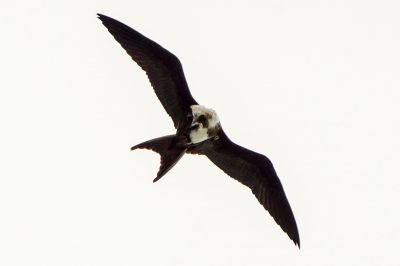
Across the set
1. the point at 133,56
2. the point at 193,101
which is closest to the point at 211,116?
the point at 193,101

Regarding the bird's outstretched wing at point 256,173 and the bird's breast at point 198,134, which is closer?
the bird's breast at point 198,134

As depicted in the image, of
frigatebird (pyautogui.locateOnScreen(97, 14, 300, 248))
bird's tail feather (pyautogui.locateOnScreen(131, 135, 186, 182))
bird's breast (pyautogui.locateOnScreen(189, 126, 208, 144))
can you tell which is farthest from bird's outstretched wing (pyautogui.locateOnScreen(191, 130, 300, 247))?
bird's tail feather (pyautogui.locateOnScreen(131, 135, 186, 182))

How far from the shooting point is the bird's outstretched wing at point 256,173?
1202 cm

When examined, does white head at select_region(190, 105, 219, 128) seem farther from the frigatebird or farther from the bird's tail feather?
the bird's tail feather

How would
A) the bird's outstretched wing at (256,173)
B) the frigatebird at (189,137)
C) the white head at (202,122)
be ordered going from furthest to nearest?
the bird's outstretched wing at (256,173) < the white head at (202,122) < the frigatebird at (189,137)

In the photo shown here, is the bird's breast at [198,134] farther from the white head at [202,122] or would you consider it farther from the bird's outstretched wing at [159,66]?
the bird's outstretched wing at [159,66]

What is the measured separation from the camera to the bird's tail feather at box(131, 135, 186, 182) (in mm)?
11148

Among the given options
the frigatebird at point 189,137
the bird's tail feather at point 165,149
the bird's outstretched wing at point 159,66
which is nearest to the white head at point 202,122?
the frigatebird at point 189,137

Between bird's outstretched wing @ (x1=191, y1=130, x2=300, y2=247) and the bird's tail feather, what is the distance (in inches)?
23.5

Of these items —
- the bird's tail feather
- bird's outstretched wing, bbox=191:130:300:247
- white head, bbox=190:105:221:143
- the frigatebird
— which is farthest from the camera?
bird's outstretched wing, bbox=191:130:300:247

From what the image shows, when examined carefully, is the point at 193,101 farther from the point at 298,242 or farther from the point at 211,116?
the point at 298,242

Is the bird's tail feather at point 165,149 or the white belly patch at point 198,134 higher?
the white belly patch at point 198,134

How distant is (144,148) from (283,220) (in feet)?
7.59

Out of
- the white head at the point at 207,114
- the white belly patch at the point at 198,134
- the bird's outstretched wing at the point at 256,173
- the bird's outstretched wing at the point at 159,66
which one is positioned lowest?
the bird's outstretched wing at the point at 256,173
